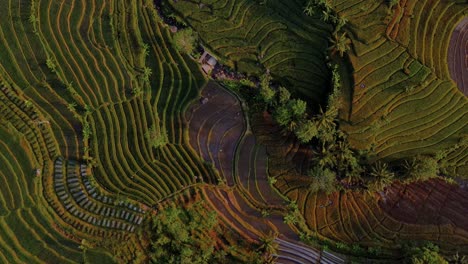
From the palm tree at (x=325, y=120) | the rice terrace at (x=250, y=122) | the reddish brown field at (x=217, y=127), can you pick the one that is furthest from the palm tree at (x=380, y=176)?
the reddish brown field at (x=217, y=127)

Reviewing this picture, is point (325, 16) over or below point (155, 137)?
over

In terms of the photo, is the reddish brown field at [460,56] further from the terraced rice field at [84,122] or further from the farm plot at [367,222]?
the terraced rice field at [84,122]

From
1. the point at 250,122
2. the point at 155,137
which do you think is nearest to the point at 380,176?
the point at 250,122

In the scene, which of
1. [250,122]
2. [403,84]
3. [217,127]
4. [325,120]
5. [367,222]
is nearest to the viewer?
[325,120]

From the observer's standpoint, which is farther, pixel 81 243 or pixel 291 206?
pixel 291 206

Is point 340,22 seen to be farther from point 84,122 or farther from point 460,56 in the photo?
point 84,122

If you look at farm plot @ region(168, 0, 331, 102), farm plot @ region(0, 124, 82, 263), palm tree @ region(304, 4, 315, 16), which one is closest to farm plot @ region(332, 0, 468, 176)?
palm tree @ region(304, 4, 315, 16)

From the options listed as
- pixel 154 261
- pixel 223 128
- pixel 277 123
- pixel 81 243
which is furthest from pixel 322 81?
pixel 81 243

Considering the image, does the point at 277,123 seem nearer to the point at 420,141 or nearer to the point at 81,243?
the point at 420,141
